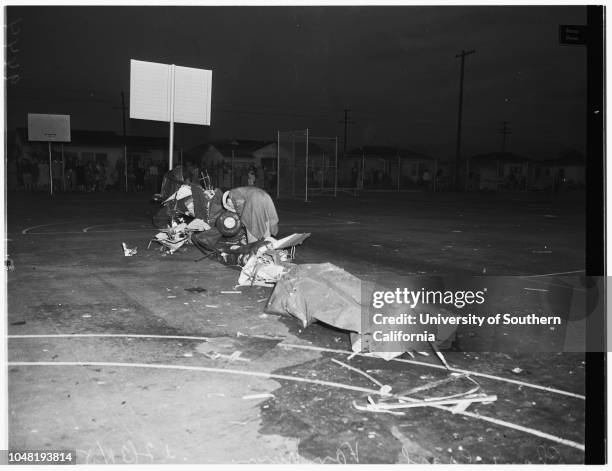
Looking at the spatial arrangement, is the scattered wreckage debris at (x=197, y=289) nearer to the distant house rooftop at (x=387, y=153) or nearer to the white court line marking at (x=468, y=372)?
the white court line marking at (x=468, y=372)

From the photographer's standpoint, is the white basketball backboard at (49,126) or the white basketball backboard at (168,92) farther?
the white basketball backboard at (49,126)

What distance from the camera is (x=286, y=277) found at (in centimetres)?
561

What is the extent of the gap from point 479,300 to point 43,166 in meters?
35.3

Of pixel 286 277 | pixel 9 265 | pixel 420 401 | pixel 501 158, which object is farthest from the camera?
pixel 501 158

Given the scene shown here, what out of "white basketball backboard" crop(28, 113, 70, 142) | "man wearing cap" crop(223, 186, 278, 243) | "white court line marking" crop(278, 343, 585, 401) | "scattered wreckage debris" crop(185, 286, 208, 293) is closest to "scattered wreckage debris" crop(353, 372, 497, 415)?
"white court line marking" crop(278, 343, 585, 401)

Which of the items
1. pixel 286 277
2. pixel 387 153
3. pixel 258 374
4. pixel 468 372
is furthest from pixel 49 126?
pixel 387 153

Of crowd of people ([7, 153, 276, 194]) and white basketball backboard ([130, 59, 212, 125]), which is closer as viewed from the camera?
white basketball backboard ([130, 59, 212, 125])

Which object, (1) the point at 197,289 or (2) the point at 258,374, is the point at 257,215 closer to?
(1) the point at 197,289

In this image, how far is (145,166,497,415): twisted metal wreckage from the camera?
147 inches

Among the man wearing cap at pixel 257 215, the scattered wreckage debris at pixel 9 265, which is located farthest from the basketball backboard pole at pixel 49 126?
the man wearing cap at pixel 257 215

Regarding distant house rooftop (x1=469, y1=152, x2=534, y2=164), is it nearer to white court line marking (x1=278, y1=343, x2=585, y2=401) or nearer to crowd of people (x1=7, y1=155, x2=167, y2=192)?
crowd of people (x1=7, y1=155, x2=167, y2=192)

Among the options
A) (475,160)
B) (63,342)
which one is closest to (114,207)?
(63,342)

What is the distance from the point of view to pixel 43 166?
116 feet

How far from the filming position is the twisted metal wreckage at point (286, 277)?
147 inches
